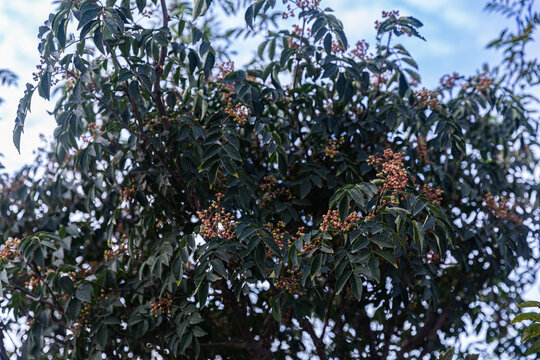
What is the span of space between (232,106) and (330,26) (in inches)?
18.7

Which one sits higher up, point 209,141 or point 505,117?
point 505,117

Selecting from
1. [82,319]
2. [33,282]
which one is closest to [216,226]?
[82,319]

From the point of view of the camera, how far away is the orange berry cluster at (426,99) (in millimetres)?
2547

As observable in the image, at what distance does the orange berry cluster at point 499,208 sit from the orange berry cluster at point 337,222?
3.16 ft

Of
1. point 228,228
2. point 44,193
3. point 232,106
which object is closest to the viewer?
point 228,228

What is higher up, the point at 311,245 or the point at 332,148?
the point at 332,148

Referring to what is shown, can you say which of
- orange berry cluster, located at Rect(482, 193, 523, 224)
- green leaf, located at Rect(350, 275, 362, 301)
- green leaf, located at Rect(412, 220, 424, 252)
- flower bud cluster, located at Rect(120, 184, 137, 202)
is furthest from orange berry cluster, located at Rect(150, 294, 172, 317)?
orange berry cluster, located at Rect(482, 193, 523, 224)

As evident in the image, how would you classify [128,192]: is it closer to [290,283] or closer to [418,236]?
[290,283]

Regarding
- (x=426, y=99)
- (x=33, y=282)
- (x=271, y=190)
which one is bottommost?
(x=33, y=282)

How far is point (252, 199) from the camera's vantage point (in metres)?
2.43

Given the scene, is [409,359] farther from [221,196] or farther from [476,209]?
[221,196]

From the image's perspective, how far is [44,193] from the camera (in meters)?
2.80

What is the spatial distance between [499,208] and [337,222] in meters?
1.05

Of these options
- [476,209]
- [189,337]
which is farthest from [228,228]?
[476,209]
